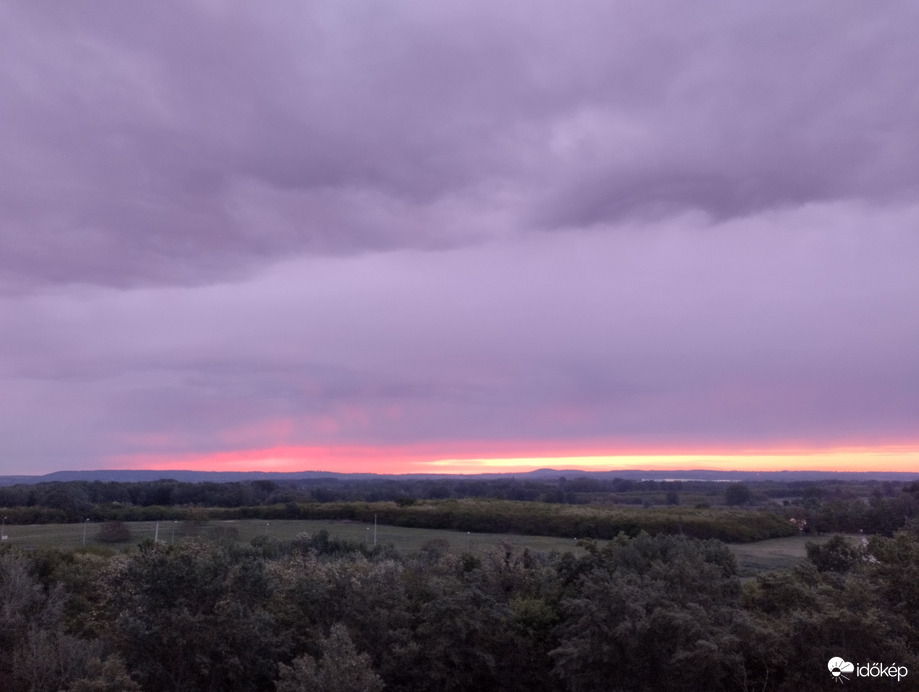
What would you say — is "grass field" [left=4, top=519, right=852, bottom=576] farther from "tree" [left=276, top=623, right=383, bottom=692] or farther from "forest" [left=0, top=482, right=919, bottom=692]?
"tree" [left=276, top=623, right=383, bottom=692]

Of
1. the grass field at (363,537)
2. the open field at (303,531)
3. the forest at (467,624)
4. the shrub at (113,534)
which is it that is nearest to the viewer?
the forest at (467,624)

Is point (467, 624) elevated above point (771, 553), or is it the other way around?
point (467, 624)

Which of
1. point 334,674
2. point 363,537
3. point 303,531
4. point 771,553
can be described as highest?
point 334,674

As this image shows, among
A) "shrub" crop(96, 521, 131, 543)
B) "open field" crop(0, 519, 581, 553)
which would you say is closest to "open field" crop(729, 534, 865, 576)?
"open field" crop(0, 519, 581, 553)

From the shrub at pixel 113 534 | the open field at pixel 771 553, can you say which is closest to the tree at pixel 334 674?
the open field at pixel 771 553

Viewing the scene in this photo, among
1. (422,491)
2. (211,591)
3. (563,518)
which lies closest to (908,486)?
(563,518)

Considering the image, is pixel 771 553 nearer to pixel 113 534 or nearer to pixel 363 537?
pixel 363 537

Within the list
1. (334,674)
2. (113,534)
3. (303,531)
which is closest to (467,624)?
(334,674)

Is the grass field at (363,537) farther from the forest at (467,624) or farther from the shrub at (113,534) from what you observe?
the forest at (467,624)
